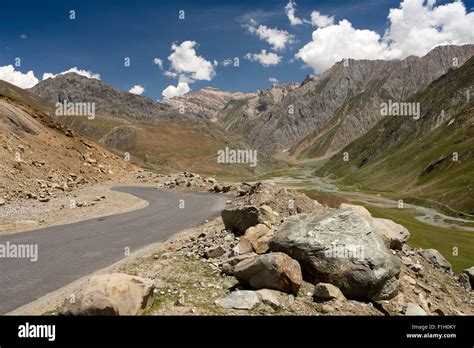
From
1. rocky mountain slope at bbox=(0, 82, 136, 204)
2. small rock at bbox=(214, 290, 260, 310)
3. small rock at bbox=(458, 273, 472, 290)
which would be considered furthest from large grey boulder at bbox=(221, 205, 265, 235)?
rocky mountain slope at bbox=(0, 82, 136, 204)

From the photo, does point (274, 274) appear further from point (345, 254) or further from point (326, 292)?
point (345, 254)

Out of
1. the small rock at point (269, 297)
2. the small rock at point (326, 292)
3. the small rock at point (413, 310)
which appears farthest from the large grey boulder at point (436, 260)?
the small rock at point (269, 297)

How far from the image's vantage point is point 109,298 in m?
11.7

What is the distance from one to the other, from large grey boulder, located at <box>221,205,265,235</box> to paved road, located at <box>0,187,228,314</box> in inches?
165

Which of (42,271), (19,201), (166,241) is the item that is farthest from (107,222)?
(19,201)

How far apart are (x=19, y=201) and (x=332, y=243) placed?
33592 millimetres

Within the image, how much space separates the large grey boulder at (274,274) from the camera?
569 inches

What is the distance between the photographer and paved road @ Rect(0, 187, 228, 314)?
52.4 ft

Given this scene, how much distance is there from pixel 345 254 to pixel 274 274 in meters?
2.95

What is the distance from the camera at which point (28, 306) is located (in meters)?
13.8

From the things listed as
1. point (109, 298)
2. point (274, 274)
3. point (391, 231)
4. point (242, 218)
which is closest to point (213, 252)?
point (242, 218)

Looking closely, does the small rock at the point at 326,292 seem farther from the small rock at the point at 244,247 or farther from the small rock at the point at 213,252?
the small rock at the point at 213,252
